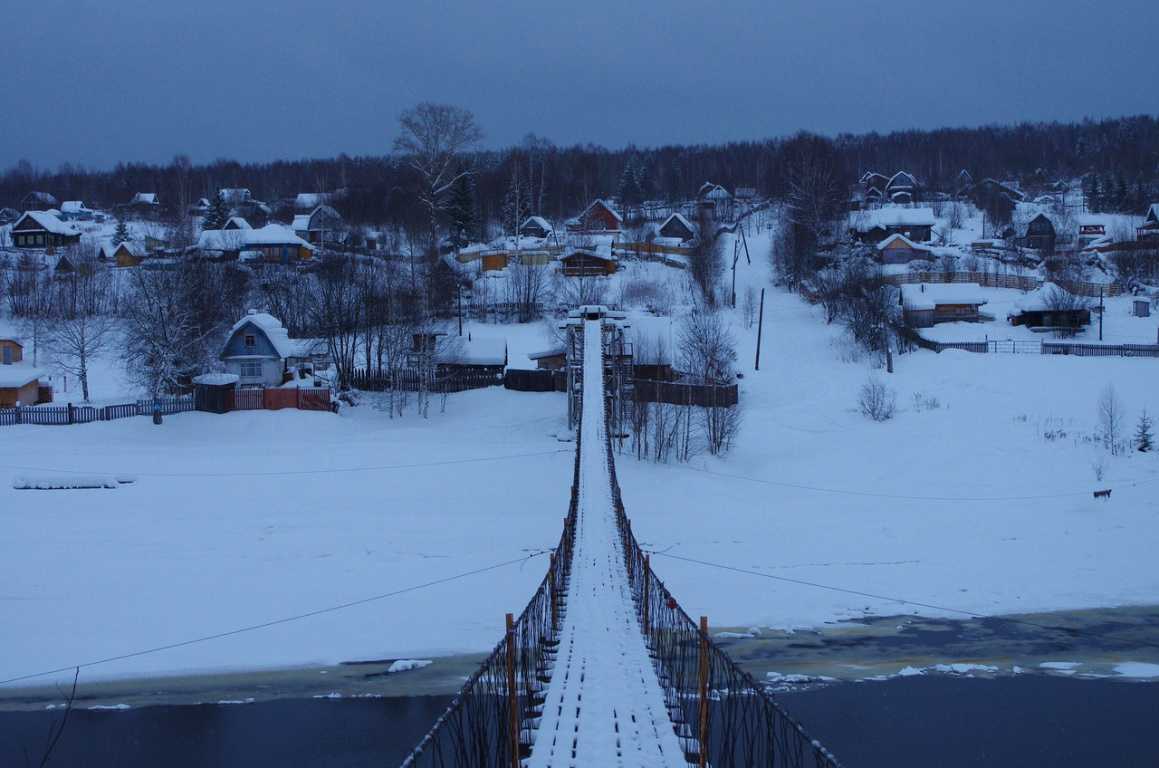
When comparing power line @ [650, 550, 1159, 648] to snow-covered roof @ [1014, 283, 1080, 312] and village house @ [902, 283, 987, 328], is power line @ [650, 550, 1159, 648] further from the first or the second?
snow-covered roof @ [1014, 283, 1080, 312]

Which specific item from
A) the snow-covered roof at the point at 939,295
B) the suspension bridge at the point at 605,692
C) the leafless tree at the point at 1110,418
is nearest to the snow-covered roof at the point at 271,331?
the suspension bridge at the point at 605,692

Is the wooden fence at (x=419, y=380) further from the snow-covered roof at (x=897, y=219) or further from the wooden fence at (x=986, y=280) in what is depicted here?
the snow-covered roof at (x=897, y=219)

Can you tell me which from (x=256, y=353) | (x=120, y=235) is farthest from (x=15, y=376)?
(x=120, y=235)

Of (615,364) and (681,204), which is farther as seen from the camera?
(681,204)

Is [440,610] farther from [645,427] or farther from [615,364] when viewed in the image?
[615,364]

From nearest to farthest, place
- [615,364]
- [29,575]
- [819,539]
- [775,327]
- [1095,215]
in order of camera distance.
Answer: [29,575] < [819,539] < [615,364] < [775,327] < [1095,215]

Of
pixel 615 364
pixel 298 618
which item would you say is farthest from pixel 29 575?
pixel 615 364

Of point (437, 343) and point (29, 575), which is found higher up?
point (437, 343)
